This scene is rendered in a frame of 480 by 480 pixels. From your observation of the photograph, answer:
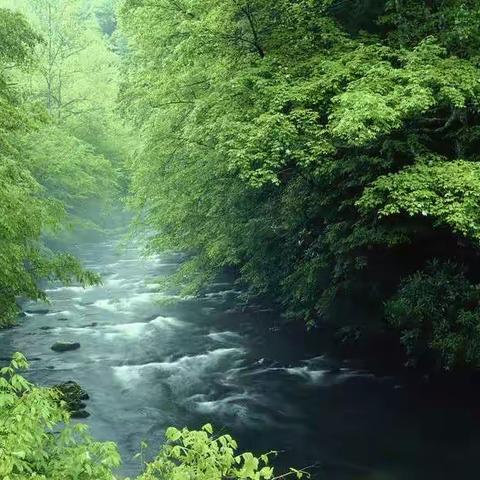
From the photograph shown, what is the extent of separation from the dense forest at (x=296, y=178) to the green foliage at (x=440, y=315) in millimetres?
44

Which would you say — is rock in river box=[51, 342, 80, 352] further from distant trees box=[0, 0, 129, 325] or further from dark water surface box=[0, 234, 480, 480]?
distant trees box=[0, 0, 129, 325]

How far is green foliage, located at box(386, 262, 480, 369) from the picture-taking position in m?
12.3

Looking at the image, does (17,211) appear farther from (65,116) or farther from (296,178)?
(65,116)

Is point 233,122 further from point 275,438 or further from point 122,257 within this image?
point 122,257

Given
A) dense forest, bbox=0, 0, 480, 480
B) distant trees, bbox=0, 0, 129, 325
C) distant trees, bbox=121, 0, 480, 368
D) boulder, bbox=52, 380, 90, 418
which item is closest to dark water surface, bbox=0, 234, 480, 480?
boulder, bbox=52, 380, 90, 418

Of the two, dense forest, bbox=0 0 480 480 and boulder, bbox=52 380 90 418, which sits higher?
dense forest, bbox=0 0 480 480

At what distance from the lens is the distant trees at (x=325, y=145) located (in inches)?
393

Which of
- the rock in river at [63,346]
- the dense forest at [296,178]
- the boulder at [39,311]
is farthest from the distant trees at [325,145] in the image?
the boulder at [39,311]

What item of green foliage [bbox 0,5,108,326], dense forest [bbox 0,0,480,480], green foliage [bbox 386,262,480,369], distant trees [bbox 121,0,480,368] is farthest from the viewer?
green foliage [bbox 386,262,480,369]

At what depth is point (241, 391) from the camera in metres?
15.3

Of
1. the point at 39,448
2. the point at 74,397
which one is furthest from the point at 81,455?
the point at 74,397

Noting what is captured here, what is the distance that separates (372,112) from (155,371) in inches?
441

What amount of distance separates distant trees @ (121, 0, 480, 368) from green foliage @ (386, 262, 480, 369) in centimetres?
10

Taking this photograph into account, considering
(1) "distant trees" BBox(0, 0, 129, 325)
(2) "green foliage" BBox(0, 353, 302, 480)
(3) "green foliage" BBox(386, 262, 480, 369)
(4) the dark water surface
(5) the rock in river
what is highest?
(1) "distant trees" BBox(0, 0, 129, 325)
